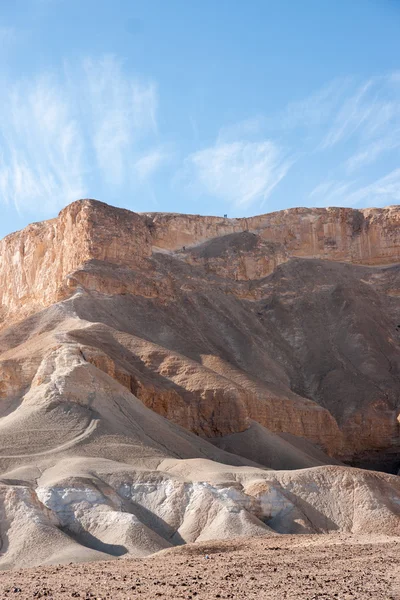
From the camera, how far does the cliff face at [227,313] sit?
64.7 meters

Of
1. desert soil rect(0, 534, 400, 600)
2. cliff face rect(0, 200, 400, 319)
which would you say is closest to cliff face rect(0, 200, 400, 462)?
cliff face rect(0, 200, 400, 319)

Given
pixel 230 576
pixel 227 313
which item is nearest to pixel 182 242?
pixel 227 313

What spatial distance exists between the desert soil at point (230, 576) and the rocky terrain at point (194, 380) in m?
4.22

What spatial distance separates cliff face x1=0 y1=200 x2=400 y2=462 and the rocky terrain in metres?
0.19

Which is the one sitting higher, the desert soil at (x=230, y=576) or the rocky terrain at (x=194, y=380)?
the rocky terrain at (x=194, y=380)

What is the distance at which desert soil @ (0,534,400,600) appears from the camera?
20.7 m

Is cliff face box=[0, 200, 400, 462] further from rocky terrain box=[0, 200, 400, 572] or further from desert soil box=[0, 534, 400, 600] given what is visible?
desert soil box=[0, 534, 400, 600]

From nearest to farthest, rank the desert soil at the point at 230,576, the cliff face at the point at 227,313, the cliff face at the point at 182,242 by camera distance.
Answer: the desert soil at the point at 230,576
the cliff face at the point at 227,313
the cliff face at the point at 182,242

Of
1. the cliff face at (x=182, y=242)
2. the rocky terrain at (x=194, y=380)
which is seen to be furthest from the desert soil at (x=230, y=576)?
the cliff face at (x=182, y=242)

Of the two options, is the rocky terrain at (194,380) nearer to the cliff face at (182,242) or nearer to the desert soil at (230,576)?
the cliff face at (182,242)

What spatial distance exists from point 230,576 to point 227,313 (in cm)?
6421

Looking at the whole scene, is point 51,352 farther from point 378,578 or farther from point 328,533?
point 378,578

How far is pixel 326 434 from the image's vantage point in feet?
233

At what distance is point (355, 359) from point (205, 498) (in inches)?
1890
